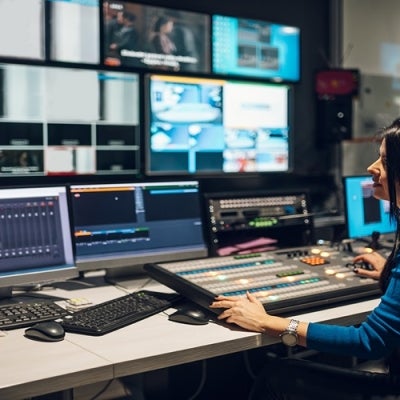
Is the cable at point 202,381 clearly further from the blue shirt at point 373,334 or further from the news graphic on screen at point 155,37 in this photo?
the news graphic on screen at point 155,37

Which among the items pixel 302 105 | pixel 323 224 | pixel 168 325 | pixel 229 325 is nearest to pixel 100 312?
pixel 168 325

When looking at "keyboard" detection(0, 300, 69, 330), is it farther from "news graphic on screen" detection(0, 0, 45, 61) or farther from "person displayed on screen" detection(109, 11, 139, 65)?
"person displayed on screen" detection(109, 11, 139, 65)

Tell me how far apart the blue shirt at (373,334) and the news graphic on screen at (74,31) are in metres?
1.93

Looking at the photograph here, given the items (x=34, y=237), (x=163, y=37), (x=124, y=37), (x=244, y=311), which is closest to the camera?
(x=244, y=311)

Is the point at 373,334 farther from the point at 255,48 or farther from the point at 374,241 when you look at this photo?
the point at 255,48

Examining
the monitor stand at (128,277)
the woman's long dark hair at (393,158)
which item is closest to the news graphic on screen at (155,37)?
the monitor stand at (128,277)

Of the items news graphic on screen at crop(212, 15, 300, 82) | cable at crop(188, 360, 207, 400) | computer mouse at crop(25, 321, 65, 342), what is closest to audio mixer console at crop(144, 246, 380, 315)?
computer mouse at crop(25, 321, 65, 342)

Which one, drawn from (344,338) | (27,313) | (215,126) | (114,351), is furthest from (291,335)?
(215,126)

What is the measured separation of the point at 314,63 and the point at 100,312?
259 cm

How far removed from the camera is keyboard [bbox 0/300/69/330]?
5.57 ft

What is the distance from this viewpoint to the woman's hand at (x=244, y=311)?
1646mm

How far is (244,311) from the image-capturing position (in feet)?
5.49

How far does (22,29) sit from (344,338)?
2038 mm

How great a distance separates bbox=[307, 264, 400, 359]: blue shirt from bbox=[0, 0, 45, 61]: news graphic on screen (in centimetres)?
192
